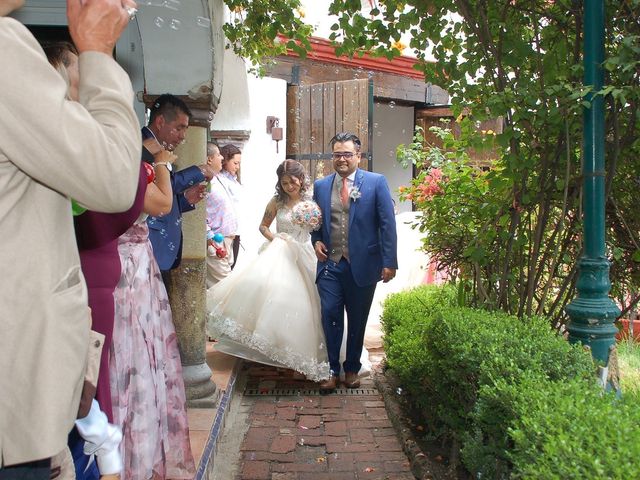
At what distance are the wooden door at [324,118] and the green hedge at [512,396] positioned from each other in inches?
187

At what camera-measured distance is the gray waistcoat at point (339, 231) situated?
19.3ft

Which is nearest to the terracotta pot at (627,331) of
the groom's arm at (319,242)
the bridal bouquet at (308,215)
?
the groom's arm at (319,242)

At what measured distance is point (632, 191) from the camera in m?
4.21

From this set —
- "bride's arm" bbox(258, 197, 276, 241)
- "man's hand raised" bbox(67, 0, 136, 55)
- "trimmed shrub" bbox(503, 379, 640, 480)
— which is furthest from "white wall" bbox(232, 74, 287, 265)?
"man's hand raised" bbox(67, 0, 136, 55)

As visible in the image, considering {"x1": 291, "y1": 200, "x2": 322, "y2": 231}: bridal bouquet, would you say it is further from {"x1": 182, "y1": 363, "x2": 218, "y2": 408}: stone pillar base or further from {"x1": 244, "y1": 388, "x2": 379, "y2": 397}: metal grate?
{"x1": 182, "y1": 363, "x2": 218, "y2": 408}: stone pillar base

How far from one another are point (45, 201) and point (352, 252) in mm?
4437

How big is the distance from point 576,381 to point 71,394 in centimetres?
184

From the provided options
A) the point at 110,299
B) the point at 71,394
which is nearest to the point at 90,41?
the point at 71,394

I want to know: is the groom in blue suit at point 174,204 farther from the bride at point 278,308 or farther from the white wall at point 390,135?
the white wall at point 390,135

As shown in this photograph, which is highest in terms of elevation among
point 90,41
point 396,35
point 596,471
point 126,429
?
point 396,35

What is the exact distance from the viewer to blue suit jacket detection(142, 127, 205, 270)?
386cm

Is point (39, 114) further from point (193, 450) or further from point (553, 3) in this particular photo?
point (553, 3)

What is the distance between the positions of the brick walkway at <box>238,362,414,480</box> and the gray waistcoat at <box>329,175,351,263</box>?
113 centimetres

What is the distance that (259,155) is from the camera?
374 inches
